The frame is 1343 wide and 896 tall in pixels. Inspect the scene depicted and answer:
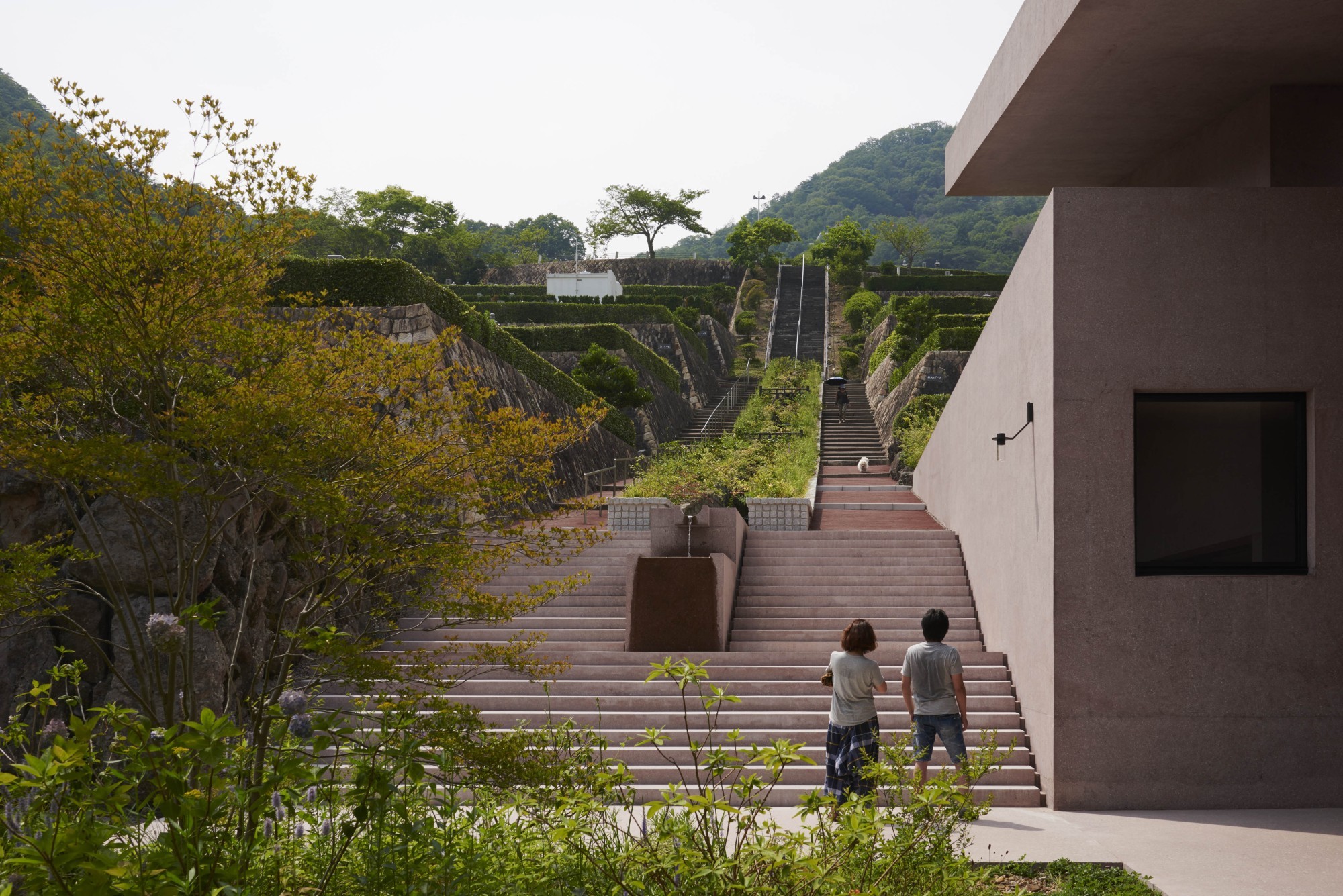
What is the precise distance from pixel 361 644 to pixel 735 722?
4.50 metres

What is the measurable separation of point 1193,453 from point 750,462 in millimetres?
11630

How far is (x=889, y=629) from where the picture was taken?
10992mm

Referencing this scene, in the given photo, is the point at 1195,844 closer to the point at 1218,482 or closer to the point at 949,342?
the point at 1218,482

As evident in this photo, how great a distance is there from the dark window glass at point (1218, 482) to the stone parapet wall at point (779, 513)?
24.9ft

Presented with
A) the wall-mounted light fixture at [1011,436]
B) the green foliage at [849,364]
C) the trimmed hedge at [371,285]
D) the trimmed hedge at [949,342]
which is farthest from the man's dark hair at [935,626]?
the green foliage at [849,364]

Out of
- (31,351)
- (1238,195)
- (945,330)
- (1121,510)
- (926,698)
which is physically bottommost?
(926,698)

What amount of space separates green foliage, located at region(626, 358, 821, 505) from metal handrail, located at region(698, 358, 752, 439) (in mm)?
2479

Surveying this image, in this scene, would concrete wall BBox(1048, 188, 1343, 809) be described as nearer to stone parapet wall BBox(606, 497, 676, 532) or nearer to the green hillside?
stone parapet wall BBox(606, 497, 676, 532)

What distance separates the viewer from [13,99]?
5409 cm

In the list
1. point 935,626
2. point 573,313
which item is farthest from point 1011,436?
point 573,313

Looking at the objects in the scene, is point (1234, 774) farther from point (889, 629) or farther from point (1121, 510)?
point (889, 629)

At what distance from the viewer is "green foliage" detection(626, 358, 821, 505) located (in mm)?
16016

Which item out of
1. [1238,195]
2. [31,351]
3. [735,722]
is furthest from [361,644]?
[1238,195]

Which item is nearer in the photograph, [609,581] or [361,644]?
[361,644]
